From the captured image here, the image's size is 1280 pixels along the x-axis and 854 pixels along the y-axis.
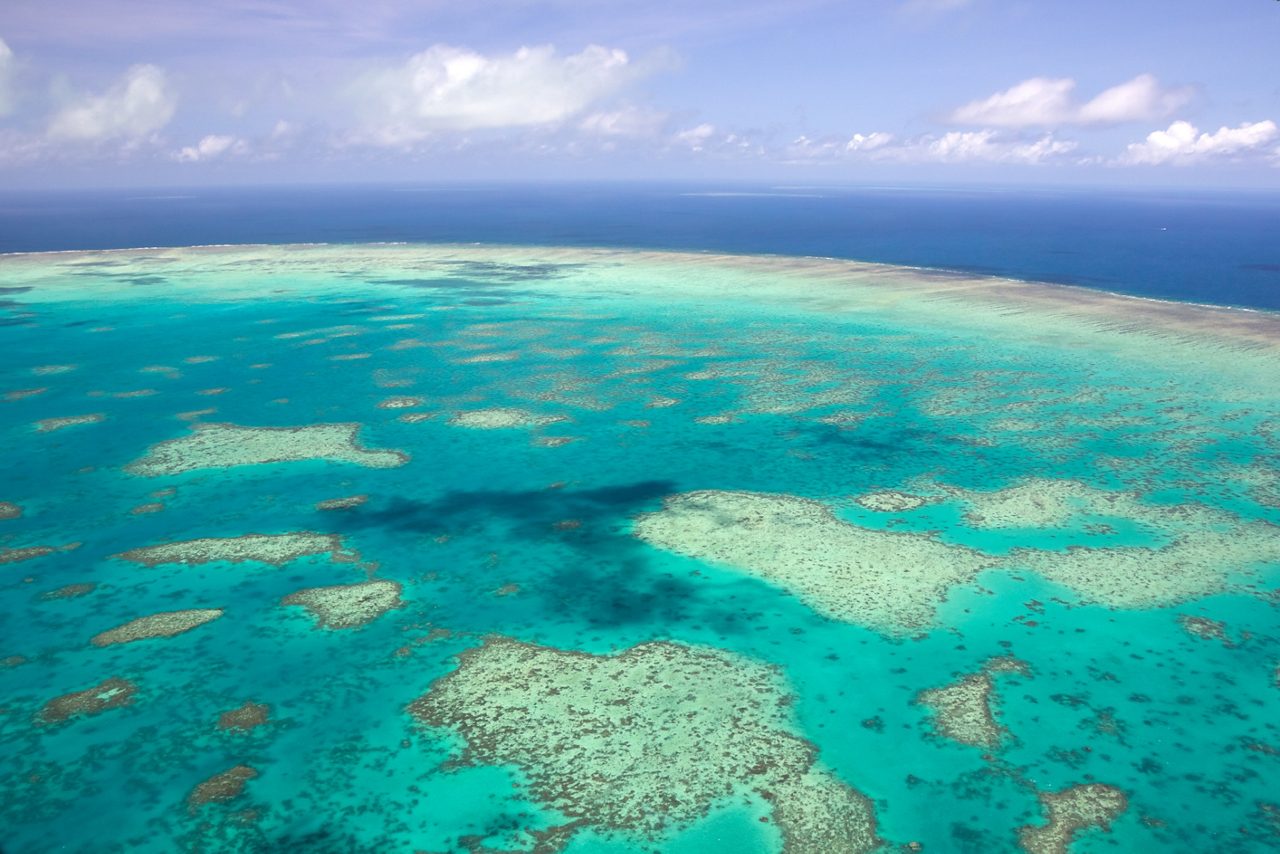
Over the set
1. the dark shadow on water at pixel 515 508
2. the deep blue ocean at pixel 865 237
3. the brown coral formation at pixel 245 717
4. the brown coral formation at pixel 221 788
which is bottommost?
the brown coral formation at pixel 221 788

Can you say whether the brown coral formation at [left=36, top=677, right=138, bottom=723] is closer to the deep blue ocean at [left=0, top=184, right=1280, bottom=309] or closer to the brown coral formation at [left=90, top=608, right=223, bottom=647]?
the brown coral formation at [left=90, top=608, right=223, bottom=647]

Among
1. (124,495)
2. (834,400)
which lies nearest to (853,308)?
(834,400)

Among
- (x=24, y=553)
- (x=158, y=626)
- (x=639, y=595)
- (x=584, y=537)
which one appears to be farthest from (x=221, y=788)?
(x=24, y=553)

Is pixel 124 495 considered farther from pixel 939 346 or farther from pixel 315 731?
pixel 939 346

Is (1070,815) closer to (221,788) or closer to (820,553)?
(820,553)

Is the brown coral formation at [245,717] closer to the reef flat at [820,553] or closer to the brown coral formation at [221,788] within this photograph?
the brown coral formation at [221,788]

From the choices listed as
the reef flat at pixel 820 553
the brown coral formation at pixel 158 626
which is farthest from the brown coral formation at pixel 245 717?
the reef flat at pixel 820 553
